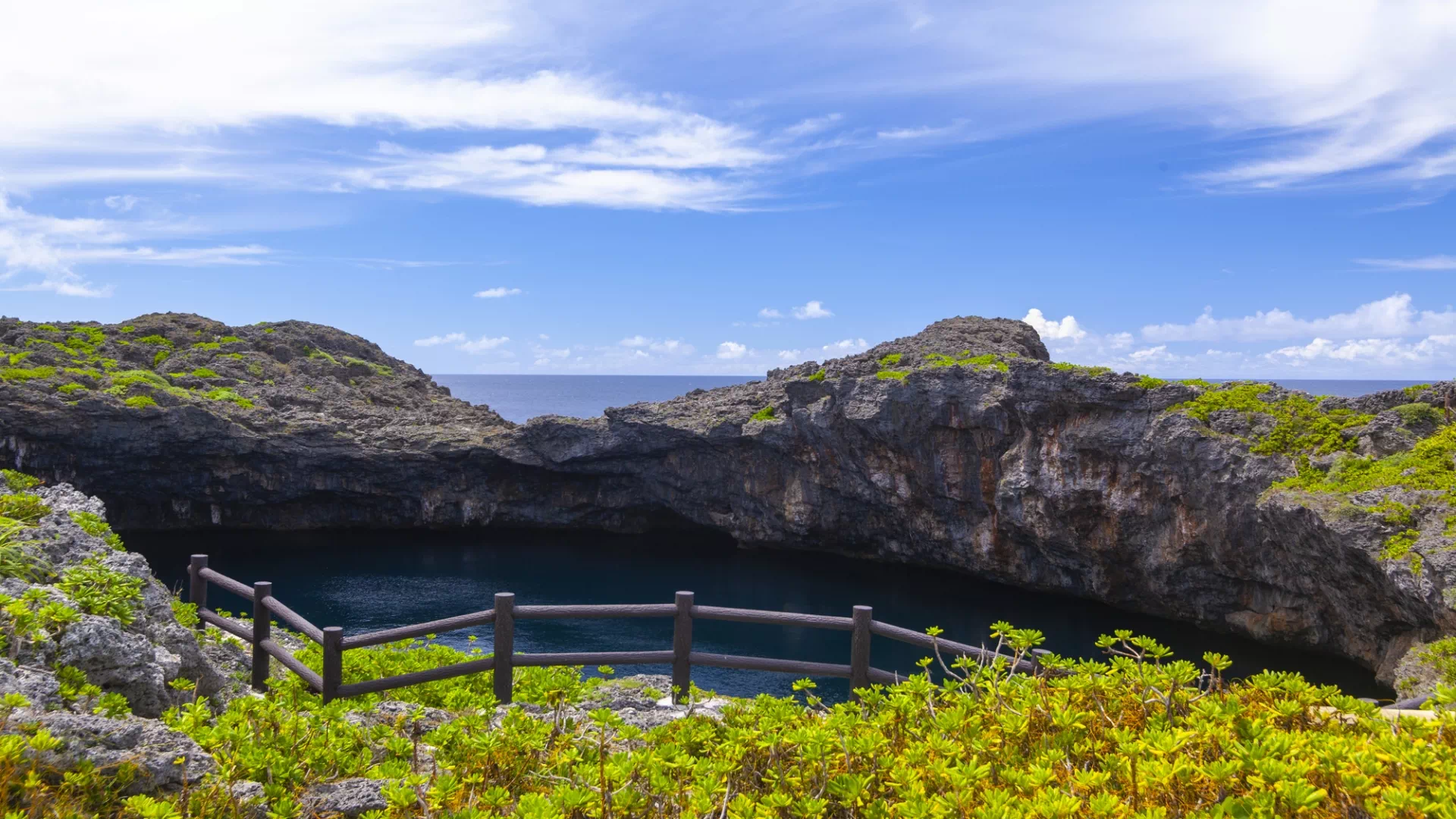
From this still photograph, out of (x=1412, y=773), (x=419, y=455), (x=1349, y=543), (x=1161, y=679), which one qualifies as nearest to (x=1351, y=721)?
(x=1161, y=679)

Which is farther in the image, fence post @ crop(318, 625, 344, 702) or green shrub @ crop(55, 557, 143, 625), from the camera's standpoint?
fence post @ crop(318, 625, 344, 702)

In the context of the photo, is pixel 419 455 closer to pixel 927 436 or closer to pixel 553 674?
pixel 927 436

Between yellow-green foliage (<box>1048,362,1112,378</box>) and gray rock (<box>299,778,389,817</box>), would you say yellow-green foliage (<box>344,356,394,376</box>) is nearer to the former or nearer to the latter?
yellow-green foliage (<box>1048,362,1112,378</box>)

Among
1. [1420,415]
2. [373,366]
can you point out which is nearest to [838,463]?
[1420,415]

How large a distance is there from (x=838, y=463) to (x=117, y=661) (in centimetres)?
2749

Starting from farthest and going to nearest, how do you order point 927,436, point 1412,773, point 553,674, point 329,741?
point 927,436 → point 553,674 → point 329,741 → point 1412,773

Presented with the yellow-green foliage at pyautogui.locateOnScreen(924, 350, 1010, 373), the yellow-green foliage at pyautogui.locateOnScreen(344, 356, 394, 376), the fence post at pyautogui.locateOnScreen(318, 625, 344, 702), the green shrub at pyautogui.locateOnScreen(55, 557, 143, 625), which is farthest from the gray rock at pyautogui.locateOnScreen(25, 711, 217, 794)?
the yellow-green foliage at pyautogui.locateOnScreen(344, 356, 394, 376)

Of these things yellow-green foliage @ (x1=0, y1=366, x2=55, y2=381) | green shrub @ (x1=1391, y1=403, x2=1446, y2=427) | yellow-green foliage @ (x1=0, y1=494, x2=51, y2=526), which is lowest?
yellow-green foliage @ (x1=0, y1=494, x2=51, y2=526)

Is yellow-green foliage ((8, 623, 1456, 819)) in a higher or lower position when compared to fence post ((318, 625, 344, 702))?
higher

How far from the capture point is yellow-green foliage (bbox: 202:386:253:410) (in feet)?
112

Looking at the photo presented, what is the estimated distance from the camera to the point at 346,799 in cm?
424

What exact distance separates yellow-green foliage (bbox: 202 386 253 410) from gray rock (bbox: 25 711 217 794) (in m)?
34.2

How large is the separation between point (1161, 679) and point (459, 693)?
12.7 ft

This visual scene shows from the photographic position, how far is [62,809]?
11.6ft
